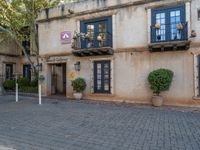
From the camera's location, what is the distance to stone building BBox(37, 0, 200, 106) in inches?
494

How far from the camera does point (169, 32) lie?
13.0m

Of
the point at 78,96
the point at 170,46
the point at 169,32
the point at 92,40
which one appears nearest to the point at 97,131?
the point at 170,46

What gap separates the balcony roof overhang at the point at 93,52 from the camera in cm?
1438

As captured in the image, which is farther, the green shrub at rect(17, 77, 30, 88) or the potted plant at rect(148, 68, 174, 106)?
the green shrub at rect(17, 77, 30, 88)

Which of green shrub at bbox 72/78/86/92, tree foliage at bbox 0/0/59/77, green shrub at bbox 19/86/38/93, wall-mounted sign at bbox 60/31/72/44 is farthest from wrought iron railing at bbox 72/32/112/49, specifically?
green shrub at bbox 19/86/38/93

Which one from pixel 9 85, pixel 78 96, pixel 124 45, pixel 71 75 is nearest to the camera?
pixel 124 45

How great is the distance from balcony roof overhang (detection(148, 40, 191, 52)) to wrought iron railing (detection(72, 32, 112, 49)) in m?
2.84

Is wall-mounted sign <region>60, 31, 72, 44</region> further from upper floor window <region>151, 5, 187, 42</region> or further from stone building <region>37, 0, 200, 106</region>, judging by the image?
upper floor window <region>151, 5, 187, 42</region>

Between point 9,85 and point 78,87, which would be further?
point 9,85

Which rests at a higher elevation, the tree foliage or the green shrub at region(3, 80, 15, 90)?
the tree foliage

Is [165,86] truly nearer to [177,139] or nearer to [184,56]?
[184,56]

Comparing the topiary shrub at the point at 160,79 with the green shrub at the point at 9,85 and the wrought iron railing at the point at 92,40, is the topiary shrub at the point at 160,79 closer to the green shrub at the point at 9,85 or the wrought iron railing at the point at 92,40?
the wrought iron railing at the point at 92,40

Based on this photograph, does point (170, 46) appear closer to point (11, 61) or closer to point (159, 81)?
point (159, 81)

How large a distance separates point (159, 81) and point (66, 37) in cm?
709
